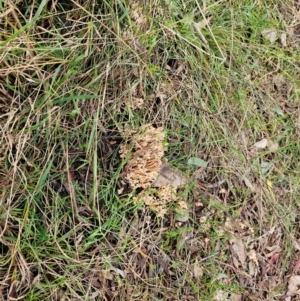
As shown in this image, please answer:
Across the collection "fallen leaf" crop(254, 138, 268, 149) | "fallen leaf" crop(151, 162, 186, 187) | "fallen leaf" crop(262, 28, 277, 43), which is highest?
"fallen leaf" crop(262, 28, 277, 43)

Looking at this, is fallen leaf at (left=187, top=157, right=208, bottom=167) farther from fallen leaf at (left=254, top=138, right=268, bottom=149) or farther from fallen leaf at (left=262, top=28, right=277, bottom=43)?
fallen leaf at (left=262, top=28, right=277, bottom=43)

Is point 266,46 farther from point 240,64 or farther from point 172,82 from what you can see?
point 172,82

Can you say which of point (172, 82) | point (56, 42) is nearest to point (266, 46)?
→ point (172, 82)

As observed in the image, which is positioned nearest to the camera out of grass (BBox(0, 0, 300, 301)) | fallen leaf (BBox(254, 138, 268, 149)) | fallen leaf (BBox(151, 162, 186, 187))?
Answer: grass (BBox(0, 0, 300, 301))

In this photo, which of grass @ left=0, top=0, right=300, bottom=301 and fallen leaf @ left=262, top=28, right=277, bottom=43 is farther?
fallen leaf @ left=262, top=28, right=277, bottom=43

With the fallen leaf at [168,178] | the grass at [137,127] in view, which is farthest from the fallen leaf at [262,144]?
the fallen leaf at [168,178]

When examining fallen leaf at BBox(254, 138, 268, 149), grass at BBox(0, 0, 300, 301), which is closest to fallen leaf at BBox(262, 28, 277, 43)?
grass at BBox(0, 0, 300, 301)

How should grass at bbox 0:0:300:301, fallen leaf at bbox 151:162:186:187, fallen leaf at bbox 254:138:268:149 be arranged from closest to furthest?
grass at bbox 0:0:300:301 < fallen leaf at bbox 151:162:186:187 < fallen leaf at bbox 254:138:268:149

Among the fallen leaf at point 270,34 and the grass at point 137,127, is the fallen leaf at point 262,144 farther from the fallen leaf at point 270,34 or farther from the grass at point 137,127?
the fallen leaf at point 270,34
